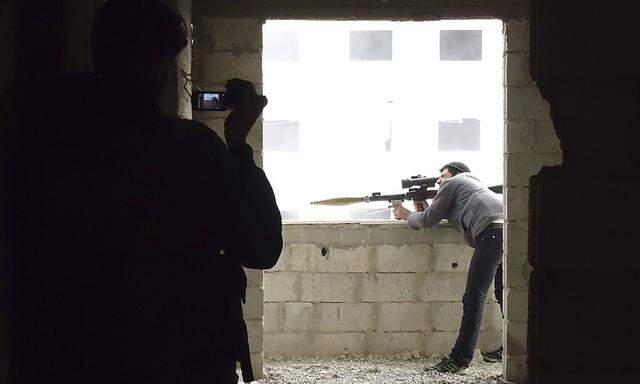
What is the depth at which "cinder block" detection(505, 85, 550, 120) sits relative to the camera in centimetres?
383

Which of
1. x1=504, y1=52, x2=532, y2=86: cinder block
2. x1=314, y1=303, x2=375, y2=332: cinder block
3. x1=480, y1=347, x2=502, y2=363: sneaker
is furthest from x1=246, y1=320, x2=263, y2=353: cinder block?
x1=504, y1=52, x2=532, y2=86: cinder block

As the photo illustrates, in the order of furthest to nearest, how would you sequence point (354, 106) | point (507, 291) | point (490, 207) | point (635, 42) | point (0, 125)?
point (354, 106), point (490, 207), point (507, 291), point (635, 42), point (0, 125)

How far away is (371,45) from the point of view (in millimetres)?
6301

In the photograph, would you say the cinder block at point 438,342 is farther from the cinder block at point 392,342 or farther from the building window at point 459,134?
the building window at point 459,134

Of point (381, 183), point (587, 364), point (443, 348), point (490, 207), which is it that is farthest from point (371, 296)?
point (587, 364)

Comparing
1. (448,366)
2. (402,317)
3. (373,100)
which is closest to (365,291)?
(402,317)

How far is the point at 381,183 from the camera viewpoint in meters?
6.32

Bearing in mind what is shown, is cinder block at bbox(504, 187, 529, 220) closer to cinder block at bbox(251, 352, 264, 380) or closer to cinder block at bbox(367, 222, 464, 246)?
cinder block at bbox(367, 222, 464, 246)

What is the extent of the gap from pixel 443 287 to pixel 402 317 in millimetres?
346

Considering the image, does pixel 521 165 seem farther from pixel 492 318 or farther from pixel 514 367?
pixel 492 318

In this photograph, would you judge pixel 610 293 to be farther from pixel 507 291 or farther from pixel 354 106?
pixel 354 106

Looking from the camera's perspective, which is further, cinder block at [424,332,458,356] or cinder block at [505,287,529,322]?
cinder block at [424,332,458,356]

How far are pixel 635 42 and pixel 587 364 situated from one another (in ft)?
1.95

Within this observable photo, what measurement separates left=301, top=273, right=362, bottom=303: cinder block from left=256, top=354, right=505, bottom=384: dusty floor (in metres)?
0.42
